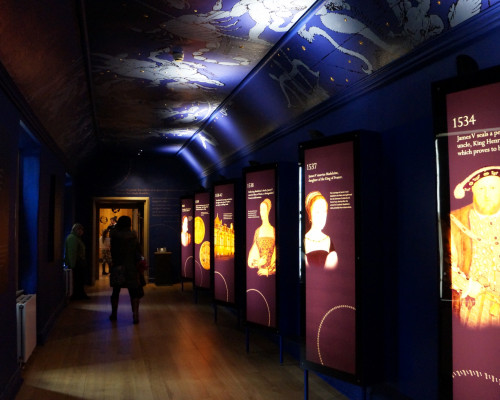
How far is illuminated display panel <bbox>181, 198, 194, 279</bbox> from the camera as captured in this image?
10.4 m

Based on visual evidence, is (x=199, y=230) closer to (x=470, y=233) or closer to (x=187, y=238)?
(x=187, y=238)

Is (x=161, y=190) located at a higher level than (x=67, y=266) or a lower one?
higher

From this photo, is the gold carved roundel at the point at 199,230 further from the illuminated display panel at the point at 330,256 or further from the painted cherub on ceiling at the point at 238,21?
the illuminated display panel at the point at 330,256

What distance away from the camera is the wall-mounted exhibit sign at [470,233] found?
8.14 ft

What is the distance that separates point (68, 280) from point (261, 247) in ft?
18.8

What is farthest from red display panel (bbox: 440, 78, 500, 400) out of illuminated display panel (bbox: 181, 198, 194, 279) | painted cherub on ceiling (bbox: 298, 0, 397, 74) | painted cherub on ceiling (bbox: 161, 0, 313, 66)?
illuminated display panel (bbox: 181, 198, 194, 279)

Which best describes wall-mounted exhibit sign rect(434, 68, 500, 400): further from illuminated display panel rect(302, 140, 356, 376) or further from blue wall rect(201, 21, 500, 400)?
illuminated display panel rect(302, 140, 356, 376)

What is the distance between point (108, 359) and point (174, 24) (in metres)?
3.71

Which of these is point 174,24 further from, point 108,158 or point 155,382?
point 108,158

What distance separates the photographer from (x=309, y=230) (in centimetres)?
408

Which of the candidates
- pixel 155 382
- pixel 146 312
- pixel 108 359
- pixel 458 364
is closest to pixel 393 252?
pixel 458 364

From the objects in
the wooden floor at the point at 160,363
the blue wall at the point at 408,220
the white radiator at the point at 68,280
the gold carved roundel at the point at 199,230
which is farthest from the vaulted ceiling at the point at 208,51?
the white radiator at the point at 68,280

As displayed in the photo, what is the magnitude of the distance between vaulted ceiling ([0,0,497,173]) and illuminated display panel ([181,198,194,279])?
3.36m

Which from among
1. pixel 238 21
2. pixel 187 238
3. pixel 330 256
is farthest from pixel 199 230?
pixel 330 256
